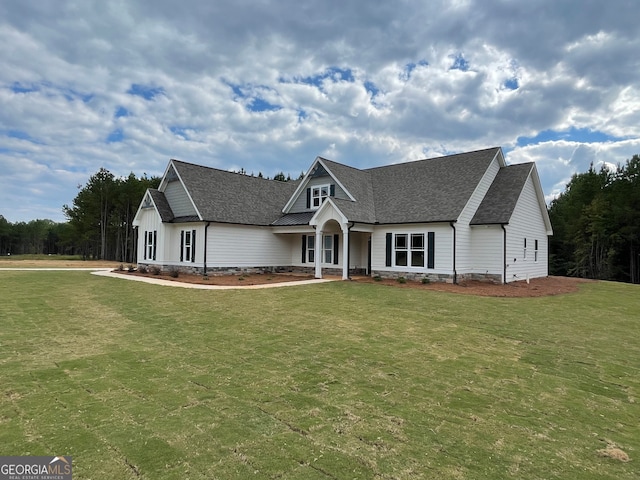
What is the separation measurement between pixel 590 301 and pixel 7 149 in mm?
39738

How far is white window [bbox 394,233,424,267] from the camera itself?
66.7ft

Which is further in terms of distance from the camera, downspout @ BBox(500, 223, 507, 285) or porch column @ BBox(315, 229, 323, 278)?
porch column @ BBox(315, 229, 323, 278)

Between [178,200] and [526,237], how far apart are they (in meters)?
21.7

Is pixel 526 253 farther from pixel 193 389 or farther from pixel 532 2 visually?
pixel 193 389

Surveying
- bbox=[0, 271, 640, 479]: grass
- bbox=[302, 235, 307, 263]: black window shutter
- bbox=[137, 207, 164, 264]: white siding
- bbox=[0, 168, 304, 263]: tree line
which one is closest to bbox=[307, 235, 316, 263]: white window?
bbox=[302, 235, 307, 263]: black window shutter

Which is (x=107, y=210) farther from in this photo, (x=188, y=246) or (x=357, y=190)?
(x=357, y=190)

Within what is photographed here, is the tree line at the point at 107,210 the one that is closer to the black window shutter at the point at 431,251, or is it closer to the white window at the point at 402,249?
the white window at the point at 402,249

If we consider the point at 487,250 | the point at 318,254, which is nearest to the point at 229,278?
the point at 318,254

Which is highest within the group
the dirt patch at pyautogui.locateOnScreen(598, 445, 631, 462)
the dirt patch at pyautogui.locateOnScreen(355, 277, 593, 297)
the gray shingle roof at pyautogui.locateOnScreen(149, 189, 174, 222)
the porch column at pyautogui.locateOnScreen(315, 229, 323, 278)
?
the gray shingle roof at pyautogui.locateOnScreen(149, 189, 174, 222)

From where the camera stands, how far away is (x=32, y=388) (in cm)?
511

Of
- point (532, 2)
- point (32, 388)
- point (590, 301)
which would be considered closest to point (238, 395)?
point (32, 388)

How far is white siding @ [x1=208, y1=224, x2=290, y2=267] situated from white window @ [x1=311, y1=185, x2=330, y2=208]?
130 inches

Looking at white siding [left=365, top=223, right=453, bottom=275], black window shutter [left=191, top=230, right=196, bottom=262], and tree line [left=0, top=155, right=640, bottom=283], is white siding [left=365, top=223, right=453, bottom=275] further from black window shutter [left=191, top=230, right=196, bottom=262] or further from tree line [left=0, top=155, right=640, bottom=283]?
tree line [left=0, top=155, right=640, bottom=283]

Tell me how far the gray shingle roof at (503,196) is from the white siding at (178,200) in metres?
16.8
